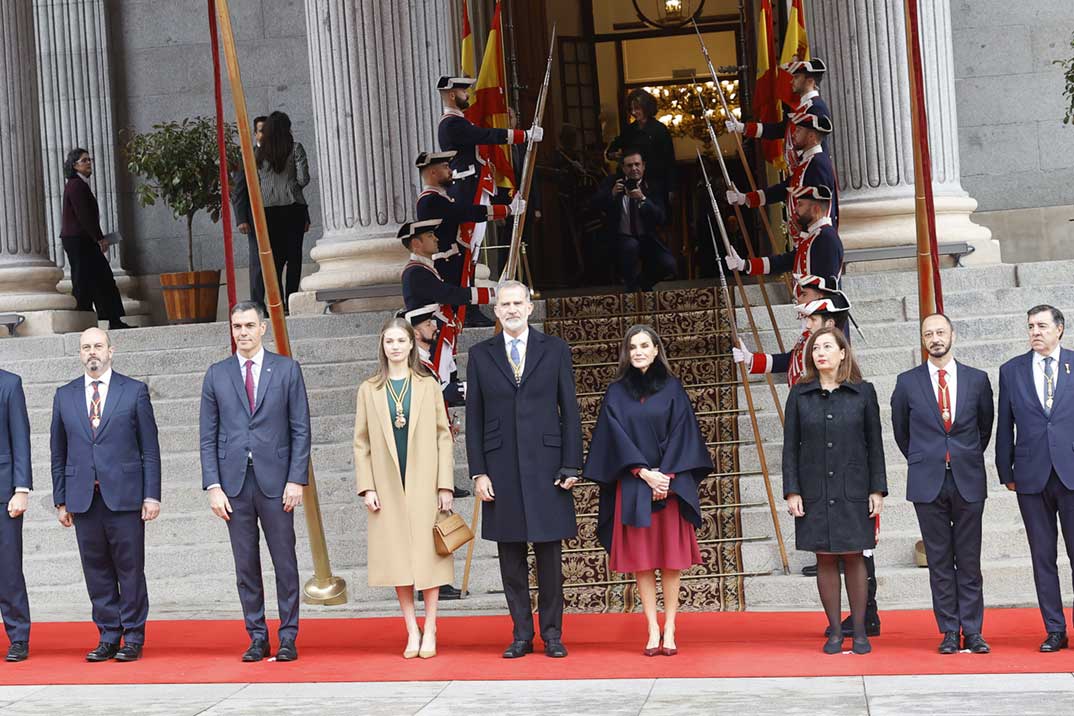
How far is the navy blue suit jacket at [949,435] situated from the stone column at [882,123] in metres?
4.83

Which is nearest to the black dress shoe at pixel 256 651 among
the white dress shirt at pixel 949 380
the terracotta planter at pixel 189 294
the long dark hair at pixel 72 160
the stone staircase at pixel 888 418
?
the stone staircase at pixel 888 418

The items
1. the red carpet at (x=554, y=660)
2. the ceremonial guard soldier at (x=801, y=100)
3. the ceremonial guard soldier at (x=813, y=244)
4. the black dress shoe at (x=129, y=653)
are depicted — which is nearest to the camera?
the red carpet at (x=554, y=660)

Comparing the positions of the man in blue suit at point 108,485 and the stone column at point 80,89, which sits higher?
the stone column at point 80,89

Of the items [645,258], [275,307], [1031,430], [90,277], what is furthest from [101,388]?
[90,277]

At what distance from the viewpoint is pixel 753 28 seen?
15.6 metres

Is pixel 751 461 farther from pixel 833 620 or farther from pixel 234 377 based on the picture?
pixel 234 377

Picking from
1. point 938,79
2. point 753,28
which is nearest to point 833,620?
point 938,79

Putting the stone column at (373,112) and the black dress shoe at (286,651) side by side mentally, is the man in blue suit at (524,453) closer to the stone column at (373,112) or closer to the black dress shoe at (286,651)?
the black dress shoe at (286,651)

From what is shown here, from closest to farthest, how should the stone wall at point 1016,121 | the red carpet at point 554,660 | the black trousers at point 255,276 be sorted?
the red carpet at point 554,660
the black trousers at point 255,276
the stone wall at point 1016,121

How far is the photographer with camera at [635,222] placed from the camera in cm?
1227

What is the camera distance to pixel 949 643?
7164 mm

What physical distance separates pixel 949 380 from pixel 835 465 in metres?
0.66

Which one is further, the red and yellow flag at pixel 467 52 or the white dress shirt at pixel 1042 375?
the red and yellow flag at pixel 467 52

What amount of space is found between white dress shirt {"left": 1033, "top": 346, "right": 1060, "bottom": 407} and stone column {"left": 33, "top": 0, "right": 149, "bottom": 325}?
10.6m
